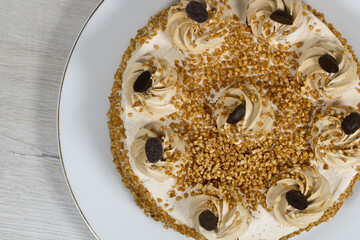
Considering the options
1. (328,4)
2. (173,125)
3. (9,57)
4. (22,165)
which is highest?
(328,4)

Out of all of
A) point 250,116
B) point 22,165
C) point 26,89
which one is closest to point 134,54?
point 250,116

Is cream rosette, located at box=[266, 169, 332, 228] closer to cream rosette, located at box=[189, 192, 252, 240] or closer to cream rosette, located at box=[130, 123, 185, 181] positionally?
cream rosette, located at box=[189, 192, 252, 240]

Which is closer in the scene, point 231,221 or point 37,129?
point 231,221

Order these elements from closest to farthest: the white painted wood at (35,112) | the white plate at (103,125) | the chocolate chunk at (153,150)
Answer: the chocolate chunk at (153,150) < the white plate at (103,125) < the white painted wood at (35,112)

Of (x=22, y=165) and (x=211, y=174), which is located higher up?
(x=211, y=174)

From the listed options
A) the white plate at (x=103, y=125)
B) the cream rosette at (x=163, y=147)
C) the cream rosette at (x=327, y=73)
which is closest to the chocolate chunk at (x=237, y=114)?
the cream rosette at (x=163, y=147)

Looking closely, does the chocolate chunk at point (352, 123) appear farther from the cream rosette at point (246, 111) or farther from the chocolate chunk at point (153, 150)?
the chocolate chunk at point (153, 150)

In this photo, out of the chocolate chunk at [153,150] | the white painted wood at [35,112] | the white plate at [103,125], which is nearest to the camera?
the chocolate chunk at [153,150]

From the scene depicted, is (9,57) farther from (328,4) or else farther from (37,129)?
(328,4)
